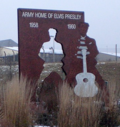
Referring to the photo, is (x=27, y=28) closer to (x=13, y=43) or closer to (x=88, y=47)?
(x=88, y=47)

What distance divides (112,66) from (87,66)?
15.0 m

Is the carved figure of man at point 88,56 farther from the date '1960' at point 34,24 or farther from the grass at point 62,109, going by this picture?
the grass at point 62,109

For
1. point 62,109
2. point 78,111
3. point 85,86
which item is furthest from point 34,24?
point 78,111

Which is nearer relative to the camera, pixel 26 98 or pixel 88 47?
pixel 26 98


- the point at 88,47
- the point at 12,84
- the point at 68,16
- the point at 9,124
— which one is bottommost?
the point at 9,124

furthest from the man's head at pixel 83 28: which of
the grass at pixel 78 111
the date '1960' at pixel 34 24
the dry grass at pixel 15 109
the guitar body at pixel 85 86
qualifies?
the dry grass at pixel 15 109

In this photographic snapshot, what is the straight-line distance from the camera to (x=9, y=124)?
22.7 ft

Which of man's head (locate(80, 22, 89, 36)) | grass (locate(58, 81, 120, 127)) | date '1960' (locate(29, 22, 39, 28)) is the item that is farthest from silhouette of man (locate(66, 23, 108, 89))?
grass (locate(58, 81, 120, 127))

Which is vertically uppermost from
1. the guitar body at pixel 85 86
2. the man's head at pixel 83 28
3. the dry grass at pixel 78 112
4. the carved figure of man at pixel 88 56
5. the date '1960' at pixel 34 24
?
the date '1960' at pixel 34 24

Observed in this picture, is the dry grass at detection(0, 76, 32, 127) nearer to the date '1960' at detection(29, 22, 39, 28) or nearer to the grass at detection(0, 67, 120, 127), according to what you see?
the grass at detection(0, 67, 120, 127)

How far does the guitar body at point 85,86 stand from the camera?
759 cm

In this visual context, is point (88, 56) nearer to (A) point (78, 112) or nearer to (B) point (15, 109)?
(A) point (78, 112)

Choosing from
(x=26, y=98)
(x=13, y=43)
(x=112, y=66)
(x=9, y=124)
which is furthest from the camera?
(x=13, y=43)

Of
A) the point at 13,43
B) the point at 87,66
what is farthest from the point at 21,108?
the point at 13,43
